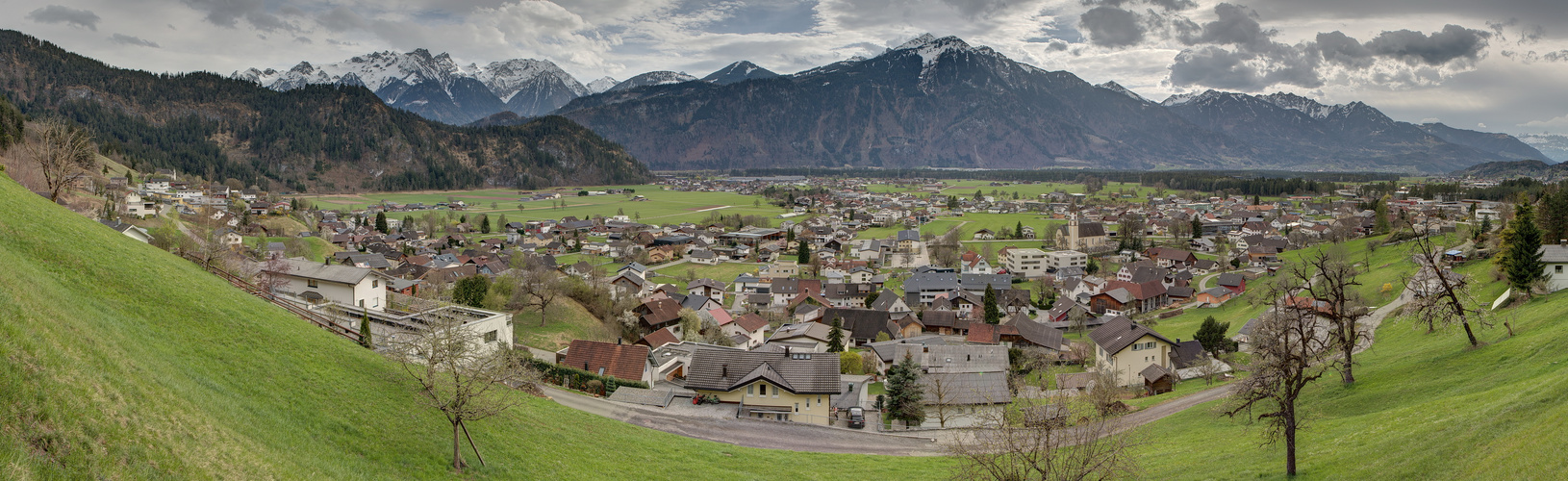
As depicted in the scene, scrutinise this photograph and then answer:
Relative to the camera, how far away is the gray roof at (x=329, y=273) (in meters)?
35.1

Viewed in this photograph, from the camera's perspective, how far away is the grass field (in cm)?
14825

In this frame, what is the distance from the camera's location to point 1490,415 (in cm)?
1505

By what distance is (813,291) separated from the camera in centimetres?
7281

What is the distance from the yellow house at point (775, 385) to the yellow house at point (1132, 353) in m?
17.2

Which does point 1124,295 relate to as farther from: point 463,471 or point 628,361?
point 463,471

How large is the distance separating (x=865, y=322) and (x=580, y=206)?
127408 mm

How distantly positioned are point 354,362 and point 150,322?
405cm

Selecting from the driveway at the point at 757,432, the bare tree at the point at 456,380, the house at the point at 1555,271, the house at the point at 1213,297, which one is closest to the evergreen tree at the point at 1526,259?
the house at the point at 1555,271

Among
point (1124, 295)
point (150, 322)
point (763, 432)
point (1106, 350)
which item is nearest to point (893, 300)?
point (1124, 295)

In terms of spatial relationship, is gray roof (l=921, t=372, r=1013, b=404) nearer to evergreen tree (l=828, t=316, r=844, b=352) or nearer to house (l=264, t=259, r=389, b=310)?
evergreen tree (l=828, t=316, r=844, b=352)

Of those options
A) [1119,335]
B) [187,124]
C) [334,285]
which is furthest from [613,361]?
[187,124]

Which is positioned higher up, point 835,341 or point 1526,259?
point 1526,259

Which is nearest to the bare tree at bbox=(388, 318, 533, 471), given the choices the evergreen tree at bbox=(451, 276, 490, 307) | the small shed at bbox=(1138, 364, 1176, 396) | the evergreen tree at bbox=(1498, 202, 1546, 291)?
the evergreen tree at bbox=(451, 276, 490, 307)

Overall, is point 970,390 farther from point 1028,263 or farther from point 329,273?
point 1028,263
